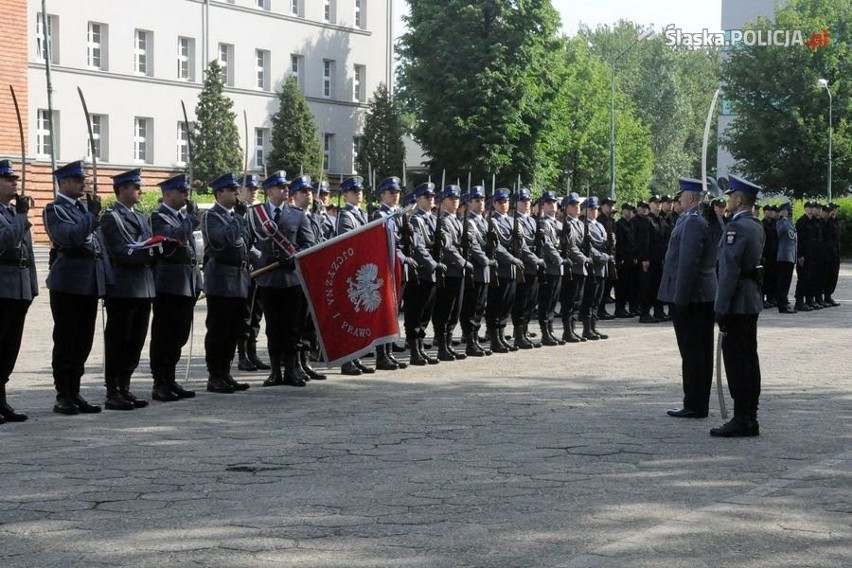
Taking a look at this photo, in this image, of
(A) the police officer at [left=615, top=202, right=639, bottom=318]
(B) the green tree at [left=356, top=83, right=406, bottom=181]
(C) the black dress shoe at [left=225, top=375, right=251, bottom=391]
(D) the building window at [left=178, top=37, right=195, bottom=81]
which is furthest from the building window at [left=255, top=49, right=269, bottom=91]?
(C) the black dress shoe at [left=225, top=375, right=251, bottom=391]

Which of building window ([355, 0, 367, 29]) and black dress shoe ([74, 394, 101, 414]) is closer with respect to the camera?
black dress shoe ([74, 394, 101, 414])

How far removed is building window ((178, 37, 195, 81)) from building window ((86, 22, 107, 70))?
4.15 m

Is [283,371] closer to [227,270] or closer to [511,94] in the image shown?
[227,270]

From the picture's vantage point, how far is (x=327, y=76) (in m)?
64.1

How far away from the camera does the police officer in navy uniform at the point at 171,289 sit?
39.7 feet

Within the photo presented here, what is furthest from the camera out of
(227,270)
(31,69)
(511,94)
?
(511,94)

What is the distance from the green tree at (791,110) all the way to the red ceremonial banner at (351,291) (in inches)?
2283

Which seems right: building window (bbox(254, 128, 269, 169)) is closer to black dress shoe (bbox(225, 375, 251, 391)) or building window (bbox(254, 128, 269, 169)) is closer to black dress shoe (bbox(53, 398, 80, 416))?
black dress shoe (bbox(225, 375, 251, 391))

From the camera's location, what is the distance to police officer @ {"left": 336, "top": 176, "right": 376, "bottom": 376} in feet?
46.7

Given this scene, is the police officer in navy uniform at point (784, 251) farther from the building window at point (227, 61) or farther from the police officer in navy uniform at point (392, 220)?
the building window at point (227, 61)

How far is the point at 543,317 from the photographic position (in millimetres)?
18031

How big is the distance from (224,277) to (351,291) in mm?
1411

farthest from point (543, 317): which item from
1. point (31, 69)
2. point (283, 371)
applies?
point (31, 69)

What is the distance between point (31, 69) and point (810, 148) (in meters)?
37.6
